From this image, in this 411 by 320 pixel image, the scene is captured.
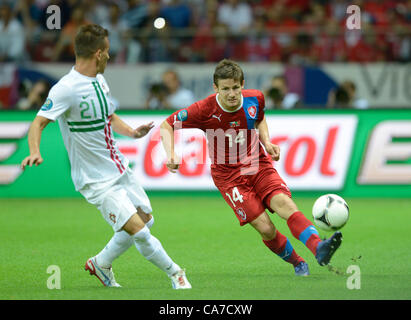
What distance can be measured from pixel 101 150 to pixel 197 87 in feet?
29.4

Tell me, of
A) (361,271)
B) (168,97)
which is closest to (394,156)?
(168,97)

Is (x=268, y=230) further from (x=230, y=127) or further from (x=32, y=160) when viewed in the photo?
(x=32, y=160)

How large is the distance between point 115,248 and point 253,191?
1309 millimetres

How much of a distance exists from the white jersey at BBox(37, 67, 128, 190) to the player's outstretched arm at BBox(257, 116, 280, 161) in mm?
1197

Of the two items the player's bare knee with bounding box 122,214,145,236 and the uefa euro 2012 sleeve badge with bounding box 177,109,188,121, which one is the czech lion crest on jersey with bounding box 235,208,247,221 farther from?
the player's bare knee with bounding box 122,214,145,236

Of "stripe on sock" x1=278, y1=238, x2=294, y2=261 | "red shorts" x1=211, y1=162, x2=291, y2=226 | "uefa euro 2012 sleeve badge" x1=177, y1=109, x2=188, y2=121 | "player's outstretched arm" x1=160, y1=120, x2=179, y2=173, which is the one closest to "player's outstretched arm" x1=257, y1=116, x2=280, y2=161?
"red shorts" x1=211, y1=162, x2=291, y2=226

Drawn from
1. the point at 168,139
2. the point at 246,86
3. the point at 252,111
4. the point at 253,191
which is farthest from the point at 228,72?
the point at 246,86

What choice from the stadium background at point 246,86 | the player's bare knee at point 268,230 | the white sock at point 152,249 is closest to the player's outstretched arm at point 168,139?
the white sock at point 152,249

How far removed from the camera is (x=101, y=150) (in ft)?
20.5

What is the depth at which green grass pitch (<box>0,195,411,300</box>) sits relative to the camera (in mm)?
6046

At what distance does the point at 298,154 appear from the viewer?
1266cm

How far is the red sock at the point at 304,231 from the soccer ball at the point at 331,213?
6.7 inches

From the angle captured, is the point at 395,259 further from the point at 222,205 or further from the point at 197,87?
the point at 197,87

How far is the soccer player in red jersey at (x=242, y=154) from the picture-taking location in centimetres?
662
